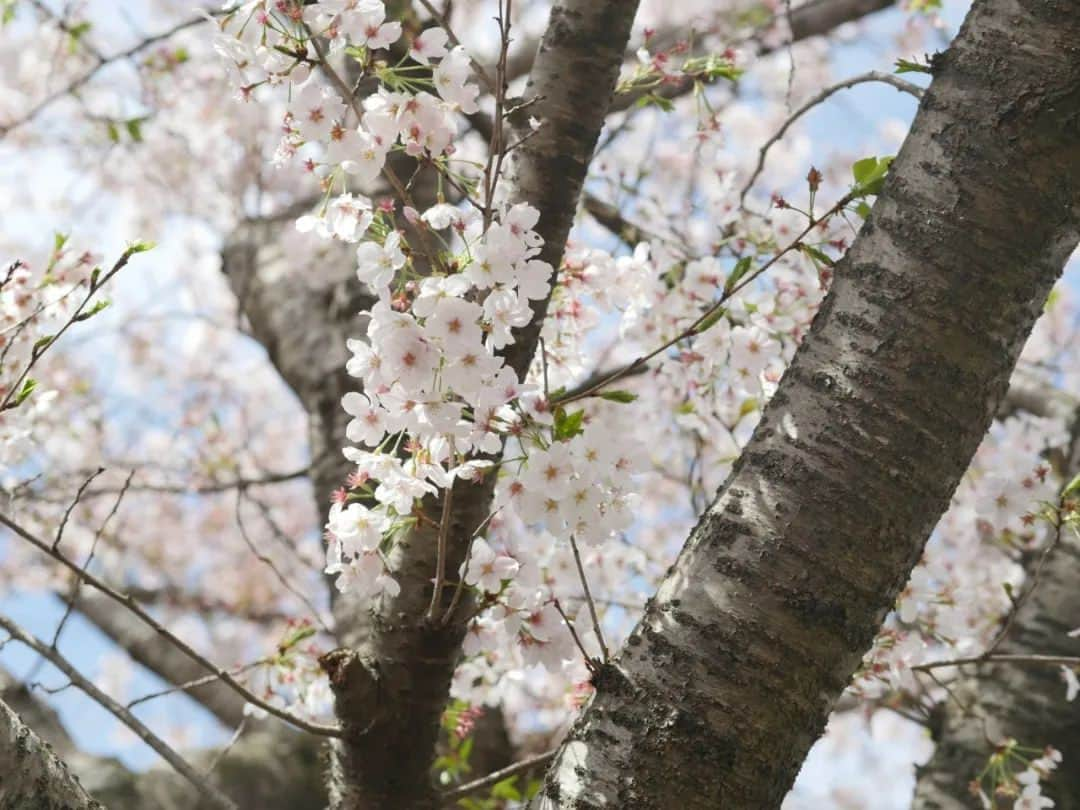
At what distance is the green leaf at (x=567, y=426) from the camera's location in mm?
1253

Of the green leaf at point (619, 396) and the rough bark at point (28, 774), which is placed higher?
the green leaf at point (619, 396)

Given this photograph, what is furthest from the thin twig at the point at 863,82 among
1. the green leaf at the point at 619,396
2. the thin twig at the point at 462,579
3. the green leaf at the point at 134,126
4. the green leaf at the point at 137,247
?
the green leaf at the point at 134,126

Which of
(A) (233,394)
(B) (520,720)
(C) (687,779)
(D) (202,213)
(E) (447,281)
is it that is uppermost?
(D) (202,213)

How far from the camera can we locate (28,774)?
113 cm

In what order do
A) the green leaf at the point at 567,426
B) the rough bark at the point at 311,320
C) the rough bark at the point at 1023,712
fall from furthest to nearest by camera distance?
the rough bark at the point at 311,320 < the rough bark at the point at 1023,712 < the green leaf at the point at 567,426

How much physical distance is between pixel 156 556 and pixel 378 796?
6509 millimetres

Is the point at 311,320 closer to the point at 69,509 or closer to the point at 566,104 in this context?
the point at 566,104

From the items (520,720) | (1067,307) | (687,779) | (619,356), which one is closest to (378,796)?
(687,779)

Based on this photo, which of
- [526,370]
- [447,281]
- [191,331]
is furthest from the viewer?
[191,331]

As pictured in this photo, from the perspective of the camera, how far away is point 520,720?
579 cm

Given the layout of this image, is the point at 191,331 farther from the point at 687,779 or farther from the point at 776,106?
the point at 687,779

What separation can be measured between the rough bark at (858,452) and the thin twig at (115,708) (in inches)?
23.8

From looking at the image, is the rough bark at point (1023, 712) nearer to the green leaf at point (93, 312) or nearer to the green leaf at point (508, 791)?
the green leaf at point (508, 791)

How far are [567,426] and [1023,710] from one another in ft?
5.86
